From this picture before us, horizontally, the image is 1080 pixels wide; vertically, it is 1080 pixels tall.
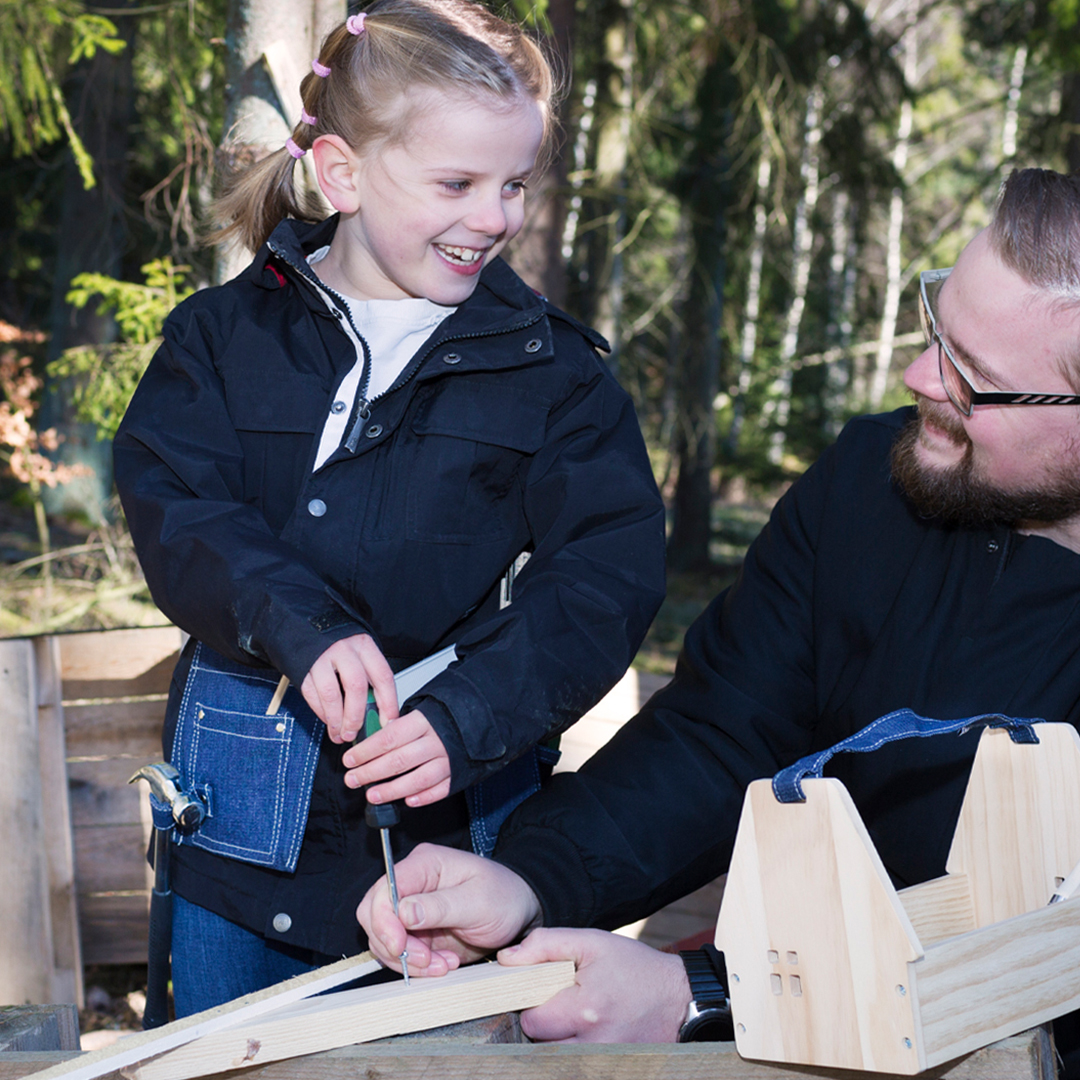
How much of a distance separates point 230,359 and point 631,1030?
1.26 m

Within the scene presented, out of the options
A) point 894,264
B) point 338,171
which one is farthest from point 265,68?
point 894,264

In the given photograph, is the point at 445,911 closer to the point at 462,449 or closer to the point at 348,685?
the point at 348,685

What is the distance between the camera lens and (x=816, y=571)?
216 centimetres

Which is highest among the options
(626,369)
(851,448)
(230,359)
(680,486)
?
(230,359)

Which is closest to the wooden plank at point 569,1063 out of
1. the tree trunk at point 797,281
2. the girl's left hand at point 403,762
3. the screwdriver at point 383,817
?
the screwdriver at point 383,817

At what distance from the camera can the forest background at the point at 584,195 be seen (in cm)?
438

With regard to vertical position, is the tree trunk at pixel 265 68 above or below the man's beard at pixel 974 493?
above

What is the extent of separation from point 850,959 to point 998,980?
154mm

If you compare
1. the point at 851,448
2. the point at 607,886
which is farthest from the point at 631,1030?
the point at 851,448

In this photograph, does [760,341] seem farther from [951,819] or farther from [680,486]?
[951,819]

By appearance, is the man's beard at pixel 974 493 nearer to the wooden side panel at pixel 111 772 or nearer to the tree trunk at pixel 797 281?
the wooden side panel at pixel 111 772

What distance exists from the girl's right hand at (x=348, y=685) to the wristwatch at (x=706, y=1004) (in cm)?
60

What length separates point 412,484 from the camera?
1.98m

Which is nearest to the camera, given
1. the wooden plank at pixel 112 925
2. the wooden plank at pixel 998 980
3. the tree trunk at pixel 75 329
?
the wooden plank at pixel 998 980
